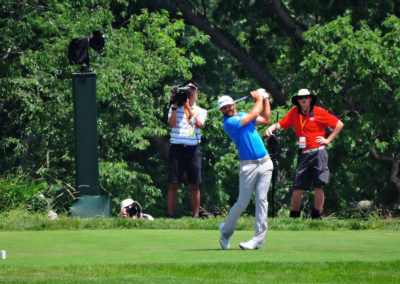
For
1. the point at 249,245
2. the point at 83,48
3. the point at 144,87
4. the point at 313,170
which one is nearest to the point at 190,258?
the point at 249,245

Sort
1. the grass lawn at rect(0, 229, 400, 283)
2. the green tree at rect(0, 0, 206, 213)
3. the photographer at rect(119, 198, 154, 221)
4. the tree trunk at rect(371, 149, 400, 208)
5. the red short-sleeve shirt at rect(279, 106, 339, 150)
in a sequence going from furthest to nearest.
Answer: the tree trunk at rect(371, 149, 400, 208) < the green tree at rect(0, 0, 206, 213) < the photographer at rect(119, 198, 154, 221) < the red short-sleeve shirt at rect(279, 106, 339, 150) < the grass lawn at rect(0, 229, 400, 283)

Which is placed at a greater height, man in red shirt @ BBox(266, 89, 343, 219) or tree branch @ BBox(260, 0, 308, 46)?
tree branch @ BBox(260, 0, 308, 46)

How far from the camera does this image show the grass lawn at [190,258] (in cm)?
812

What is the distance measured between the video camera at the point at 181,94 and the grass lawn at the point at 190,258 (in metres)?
2.08

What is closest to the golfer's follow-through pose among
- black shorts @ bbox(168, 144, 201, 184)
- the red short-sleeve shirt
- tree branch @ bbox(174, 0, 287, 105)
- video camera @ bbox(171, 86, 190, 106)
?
the red short-sleeve shirt

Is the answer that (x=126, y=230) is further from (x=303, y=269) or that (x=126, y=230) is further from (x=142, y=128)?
(x=142, y=128)

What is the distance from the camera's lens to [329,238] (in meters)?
11.1

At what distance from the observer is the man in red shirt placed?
42.0ft

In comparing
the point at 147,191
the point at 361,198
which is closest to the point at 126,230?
the point at 147,191

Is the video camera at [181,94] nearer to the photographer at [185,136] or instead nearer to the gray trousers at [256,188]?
the photographer at [185,136]

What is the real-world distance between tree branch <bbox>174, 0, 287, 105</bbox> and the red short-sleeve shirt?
1314 centimetres

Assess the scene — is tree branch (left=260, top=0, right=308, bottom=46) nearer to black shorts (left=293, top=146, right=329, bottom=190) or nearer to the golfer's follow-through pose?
black shorts (left=293, top=146, right=329, bottom=190)

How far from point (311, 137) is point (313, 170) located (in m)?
0.49

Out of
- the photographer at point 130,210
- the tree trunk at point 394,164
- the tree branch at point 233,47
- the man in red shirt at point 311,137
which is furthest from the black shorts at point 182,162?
the tree branch at point 233,47
